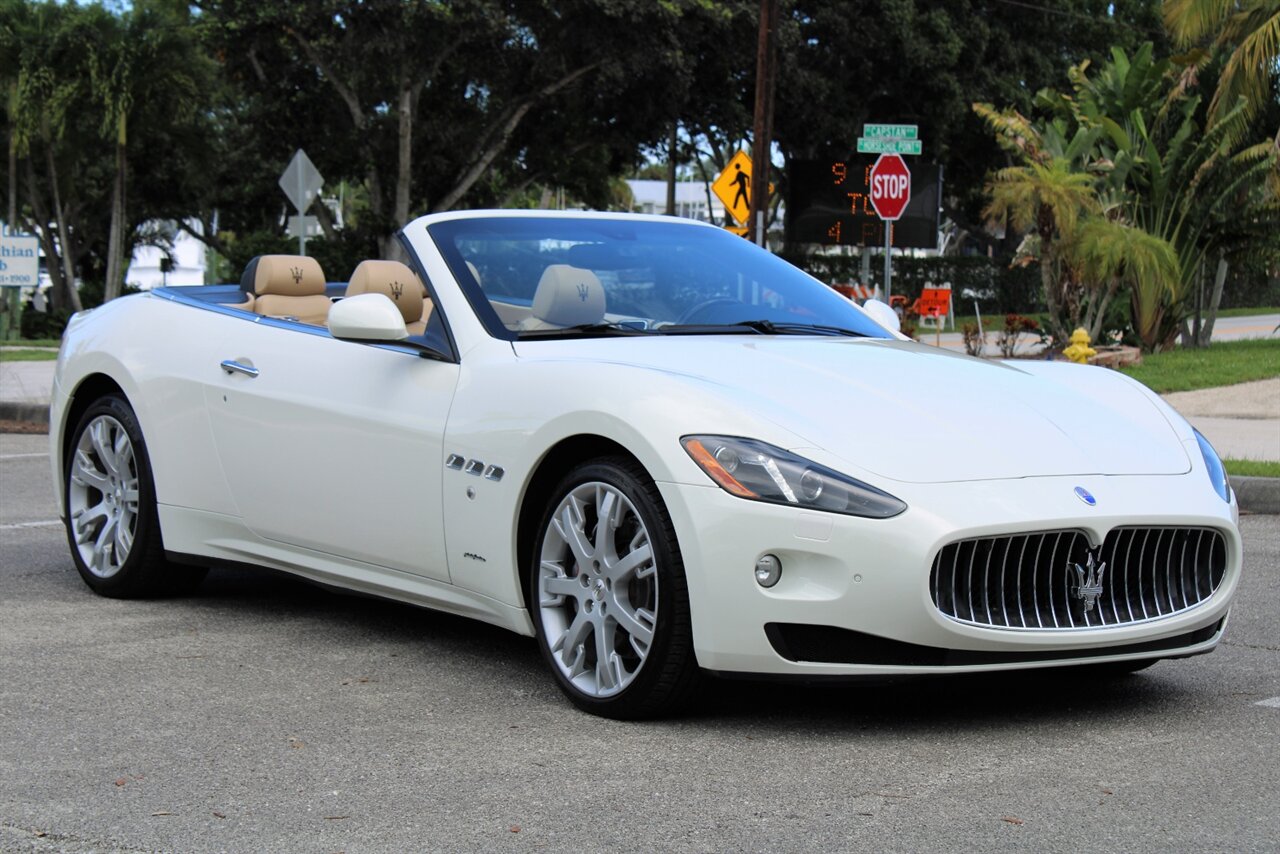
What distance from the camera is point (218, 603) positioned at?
6574 mm

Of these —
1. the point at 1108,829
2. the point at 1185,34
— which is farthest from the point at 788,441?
the point at 1185,34

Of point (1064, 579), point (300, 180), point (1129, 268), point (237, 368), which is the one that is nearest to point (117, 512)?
point (237, 368)

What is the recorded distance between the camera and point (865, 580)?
420 cm

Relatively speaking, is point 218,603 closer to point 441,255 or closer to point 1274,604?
point 441,255

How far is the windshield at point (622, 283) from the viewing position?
5438mm

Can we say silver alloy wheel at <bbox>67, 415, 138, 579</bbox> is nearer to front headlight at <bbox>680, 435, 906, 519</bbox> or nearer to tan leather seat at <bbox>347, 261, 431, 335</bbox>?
tan leather seat at <bbox>347, 261, 431, 335</bbox>

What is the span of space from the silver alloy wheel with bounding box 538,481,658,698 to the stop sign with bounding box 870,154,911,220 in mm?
16584

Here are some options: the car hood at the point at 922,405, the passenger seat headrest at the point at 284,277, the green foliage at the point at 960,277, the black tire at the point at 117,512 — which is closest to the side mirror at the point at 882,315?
the car hood at the point at 922,405

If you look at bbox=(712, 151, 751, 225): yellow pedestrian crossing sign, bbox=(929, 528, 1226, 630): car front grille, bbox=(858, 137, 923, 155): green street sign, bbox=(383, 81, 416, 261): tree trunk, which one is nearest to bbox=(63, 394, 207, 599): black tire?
bbox=(929, 528, 1226, 630): car front grille

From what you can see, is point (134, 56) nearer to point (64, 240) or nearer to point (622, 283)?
point (64, 240)

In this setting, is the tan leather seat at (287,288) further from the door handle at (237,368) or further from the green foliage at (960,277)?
the green foliage at (960,277)

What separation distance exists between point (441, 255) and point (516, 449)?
95 cm

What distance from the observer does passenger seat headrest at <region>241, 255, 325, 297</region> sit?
7031mm

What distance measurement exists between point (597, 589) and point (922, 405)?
1.03 metres
